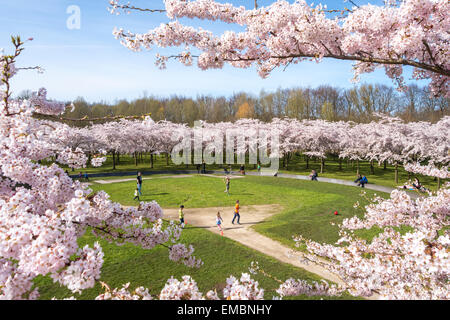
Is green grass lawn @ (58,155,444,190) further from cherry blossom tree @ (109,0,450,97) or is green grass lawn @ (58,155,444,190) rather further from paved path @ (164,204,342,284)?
cherry blossom tree @ (109,0,450,97)

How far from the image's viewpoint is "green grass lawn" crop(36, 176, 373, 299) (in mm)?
10109

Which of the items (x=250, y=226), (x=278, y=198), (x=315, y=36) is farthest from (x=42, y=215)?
(x=278, y=198)

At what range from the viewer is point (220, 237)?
14.5 metres

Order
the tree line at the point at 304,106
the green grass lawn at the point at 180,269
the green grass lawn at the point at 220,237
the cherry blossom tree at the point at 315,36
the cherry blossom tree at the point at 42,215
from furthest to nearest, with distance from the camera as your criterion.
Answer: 1. the tree line at the point at 304,106
2. the green grass lawn at the point at 220,237
3. the green grass lawn at the point at 180,269
4. the cherry blossom tree at the point at 315,36
5. the cherry blossom tree at the point at 42,215

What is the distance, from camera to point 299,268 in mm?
10805

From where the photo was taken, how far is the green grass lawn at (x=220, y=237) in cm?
1011

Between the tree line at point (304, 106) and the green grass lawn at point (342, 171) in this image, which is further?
the tree line at point (304, 106)

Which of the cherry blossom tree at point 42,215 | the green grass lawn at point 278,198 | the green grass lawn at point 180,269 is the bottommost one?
the green grass lawn at point 180,269

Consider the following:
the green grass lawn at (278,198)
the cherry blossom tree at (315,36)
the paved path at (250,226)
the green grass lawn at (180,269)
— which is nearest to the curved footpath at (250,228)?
the paved path at (250,226)

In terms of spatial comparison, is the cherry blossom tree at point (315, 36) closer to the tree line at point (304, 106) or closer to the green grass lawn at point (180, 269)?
the green grass lawn at point (180, 269)

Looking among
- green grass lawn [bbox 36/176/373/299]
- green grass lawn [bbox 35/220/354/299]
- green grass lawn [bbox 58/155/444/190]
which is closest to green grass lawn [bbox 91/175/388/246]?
green grass lawn [bbox 36/176/373/299]

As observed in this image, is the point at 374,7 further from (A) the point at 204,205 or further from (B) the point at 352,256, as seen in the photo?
(A) the point at 204,205

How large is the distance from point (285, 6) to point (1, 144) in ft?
15.0

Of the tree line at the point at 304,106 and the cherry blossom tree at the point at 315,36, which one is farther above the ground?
the tree line at the point at 304,106
